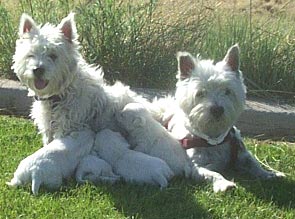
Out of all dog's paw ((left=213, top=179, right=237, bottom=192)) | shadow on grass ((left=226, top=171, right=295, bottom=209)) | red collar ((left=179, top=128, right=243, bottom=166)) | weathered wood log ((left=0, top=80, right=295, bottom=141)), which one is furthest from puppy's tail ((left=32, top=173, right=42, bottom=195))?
weathered wood log ((left=0, top=80, right=295, bottom=141))

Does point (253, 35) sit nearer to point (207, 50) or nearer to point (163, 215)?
point (207, 50)

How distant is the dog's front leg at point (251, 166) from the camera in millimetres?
7180

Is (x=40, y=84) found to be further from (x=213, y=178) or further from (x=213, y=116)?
(x=213, y=178)

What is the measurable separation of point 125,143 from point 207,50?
2.76 m

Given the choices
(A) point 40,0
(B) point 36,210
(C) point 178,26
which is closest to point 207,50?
(C) point 178,26

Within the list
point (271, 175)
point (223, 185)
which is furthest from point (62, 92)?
point (271, 175)

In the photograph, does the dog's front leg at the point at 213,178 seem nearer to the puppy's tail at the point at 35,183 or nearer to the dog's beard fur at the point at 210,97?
the dog's beard fur at the point at 210,97

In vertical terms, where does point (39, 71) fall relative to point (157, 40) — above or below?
above

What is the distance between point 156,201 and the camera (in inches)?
259

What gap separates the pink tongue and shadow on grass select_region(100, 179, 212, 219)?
1093 millimetres

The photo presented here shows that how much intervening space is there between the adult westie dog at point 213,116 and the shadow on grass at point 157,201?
0.85 feet

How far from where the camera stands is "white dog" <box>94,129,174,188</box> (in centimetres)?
682

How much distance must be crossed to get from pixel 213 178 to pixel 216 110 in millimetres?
567

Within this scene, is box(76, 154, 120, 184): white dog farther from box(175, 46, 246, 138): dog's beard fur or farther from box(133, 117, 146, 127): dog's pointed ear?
box(175, 46, 246, 138): dog's beard fur
